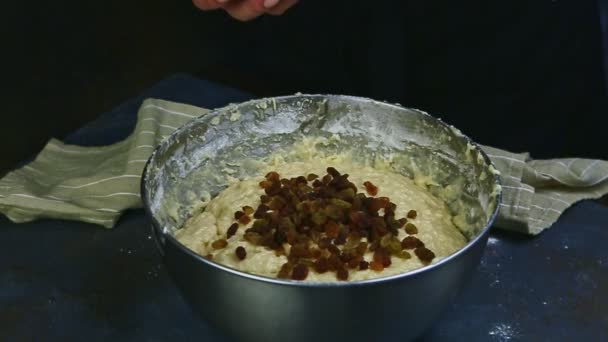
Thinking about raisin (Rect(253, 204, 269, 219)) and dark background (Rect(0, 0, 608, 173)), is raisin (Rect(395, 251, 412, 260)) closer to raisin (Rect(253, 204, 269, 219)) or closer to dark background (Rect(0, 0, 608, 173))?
raisin (Rect(253, 204, 269, 219))

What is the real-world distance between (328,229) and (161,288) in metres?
0.31

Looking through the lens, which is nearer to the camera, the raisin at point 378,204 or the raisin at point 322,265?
the raisin at point 322,265

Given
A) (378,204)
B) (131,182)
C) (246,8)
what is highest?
(246,8)

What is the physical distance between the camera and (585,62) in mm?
1754

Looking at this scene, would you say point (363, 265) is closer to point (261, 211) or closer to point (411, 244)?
point (411, 244)

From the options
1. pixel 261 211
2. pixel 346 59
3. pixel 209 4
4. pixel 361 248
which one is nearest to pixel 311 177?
pixel 261 211

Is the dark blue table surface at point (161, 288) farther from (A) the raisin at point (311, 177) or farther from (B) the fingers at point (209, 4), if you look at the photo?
(B) the fingers at point (209, 4)

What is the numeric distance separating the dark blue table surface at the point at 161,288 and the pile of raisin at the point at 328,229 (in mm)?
150

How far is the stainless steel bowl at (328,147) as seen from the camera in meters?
0.81

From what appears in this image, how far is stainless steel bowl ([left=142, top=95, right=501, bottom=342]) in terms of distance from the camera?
81cm

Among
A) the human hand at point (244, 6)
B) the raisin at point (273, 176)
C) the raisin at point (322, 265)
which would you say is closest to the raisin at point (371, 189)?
the raisin at point (273, 176)

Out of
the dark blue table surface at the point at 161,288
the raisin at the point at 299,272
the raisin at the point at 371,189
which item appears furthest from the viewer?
the raisin at the point at 371,189

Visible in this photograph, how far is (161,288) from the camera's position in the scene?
1147 mm

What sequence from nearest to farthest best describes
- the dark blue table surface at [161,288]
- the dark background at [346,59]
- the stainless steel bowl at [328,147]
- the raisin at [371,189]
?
the stainless steel bowl at [328,147], the dark blue table surface at [161,288], the raisin at [371,189], the dark background at [346,59]
